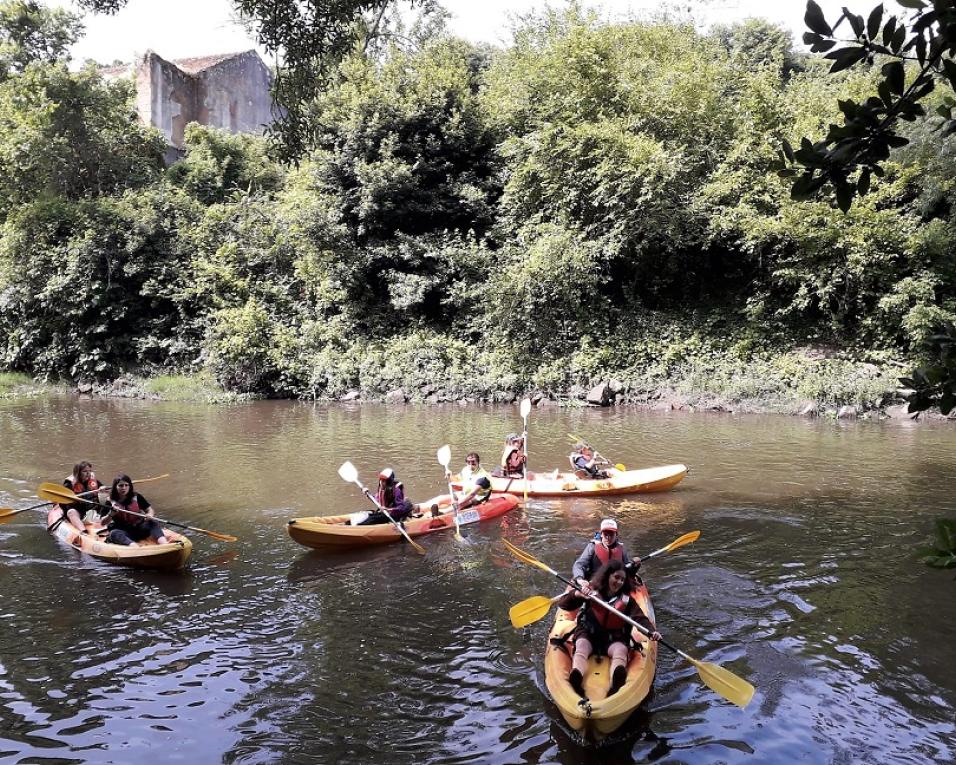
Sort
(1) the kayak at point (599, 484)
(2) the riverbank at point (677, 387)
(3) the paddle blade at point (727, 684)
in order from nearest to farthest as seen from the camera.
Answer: (3) the paddle blade at point (727, 684)
(1) the kayak at point (599, 484)
(2) the riverbank at point (677, 387)

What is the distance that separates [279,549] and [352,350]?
13804 millimetres

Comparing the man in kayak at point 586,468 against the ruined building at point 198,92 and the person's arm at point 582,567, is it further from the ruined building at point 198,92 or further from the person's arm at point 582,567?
the ruined building at point 198,92

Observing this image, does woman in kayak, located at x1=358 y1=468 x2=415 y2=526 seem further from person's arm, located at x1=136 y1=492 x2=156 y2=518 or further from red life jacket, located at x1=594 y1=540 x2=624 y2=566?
red life jacket, located at x1=594 y1=540 x2=624 y2=566

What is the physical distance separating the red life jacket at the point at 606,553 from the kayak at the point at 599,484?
4.84 metres

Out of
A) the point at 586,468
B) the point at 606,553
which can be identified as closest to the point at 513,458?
the point at 586,468

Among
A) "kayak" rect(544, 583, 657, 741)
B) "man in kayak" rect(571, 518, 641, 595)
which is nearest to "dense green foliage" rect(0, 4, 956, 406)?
"man in kayak" rect(571, 518, 641, 595)

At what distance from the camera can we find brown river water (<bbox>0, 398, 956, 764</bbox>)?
4.79 metres

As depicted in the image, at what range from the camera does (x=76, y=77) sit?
2398 cm

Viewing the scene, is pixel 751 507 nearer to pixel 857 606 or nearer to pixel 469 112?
pixel 857 606

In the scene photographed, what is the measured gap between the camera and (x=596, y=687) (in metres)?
4.98

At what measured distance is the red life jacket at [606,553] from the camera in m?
5.99

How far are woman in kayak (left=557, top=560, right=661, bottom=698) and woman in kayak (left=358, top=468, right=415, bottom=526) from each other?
11.6 feet

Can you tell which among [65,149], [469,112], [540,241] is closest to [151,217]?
[65,149]

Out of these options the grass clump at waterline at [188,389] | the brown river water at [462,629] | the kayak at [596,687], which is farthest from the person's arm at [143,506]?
the grass clump at waterline at [188,389]
